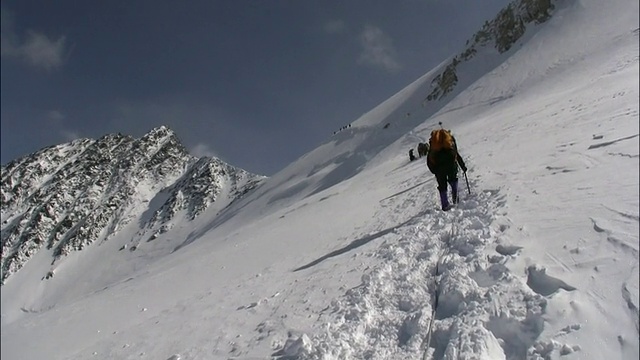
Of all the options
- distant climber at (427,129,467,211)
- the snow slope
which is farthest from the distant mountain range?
distant climber at (427,129,467,211)

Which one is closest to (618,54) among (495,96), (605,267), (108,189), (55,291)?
(495,96)

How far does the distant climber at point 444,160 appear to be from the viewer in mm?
10633

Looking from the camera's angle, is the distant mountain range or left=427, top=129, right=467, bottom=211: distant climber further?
the distant mountain range

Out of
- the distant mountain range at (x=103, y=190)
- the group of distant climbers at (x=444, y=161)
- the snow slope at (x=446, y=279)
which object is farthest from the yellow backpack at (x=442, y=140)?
the distant mountain range at (x=103, y=190)

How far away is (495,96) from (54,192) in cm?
12714

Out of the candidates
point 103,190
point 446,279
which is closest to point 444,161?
point 446,279

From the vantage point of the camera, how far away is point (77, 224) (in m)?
114

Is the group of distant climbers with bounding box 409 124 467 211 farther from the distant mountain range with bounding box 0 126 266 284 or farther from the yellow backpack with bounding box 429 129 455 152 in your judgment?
the distant mountain range with bounding box 0 126 266 284

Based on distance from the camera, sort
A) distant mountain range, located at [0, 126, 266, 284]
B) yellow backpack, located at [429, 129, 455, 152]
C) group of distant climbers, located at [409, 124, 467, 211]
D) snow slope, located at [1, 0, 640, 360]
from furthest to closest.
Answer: distant mountain range, located at [0, 126, 266, 284] < yellow backpack, located at [429, 129, 455, 152] < group of distant climbers, located at [409, 124, 467, 211] < snow slope, located at [1, 0, 640, 360]

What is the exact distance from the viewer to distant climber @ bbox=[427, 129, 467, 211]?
34.9 feet

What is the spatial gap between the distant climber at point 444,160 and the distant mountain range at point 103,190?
295 ft

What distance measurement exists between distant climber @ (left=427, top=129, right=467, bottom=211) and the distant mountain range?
295ft

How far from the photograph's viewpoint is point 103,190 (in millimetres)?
126938

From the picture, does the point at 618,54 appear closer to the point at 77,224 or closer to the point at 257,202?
the point at 257,202
